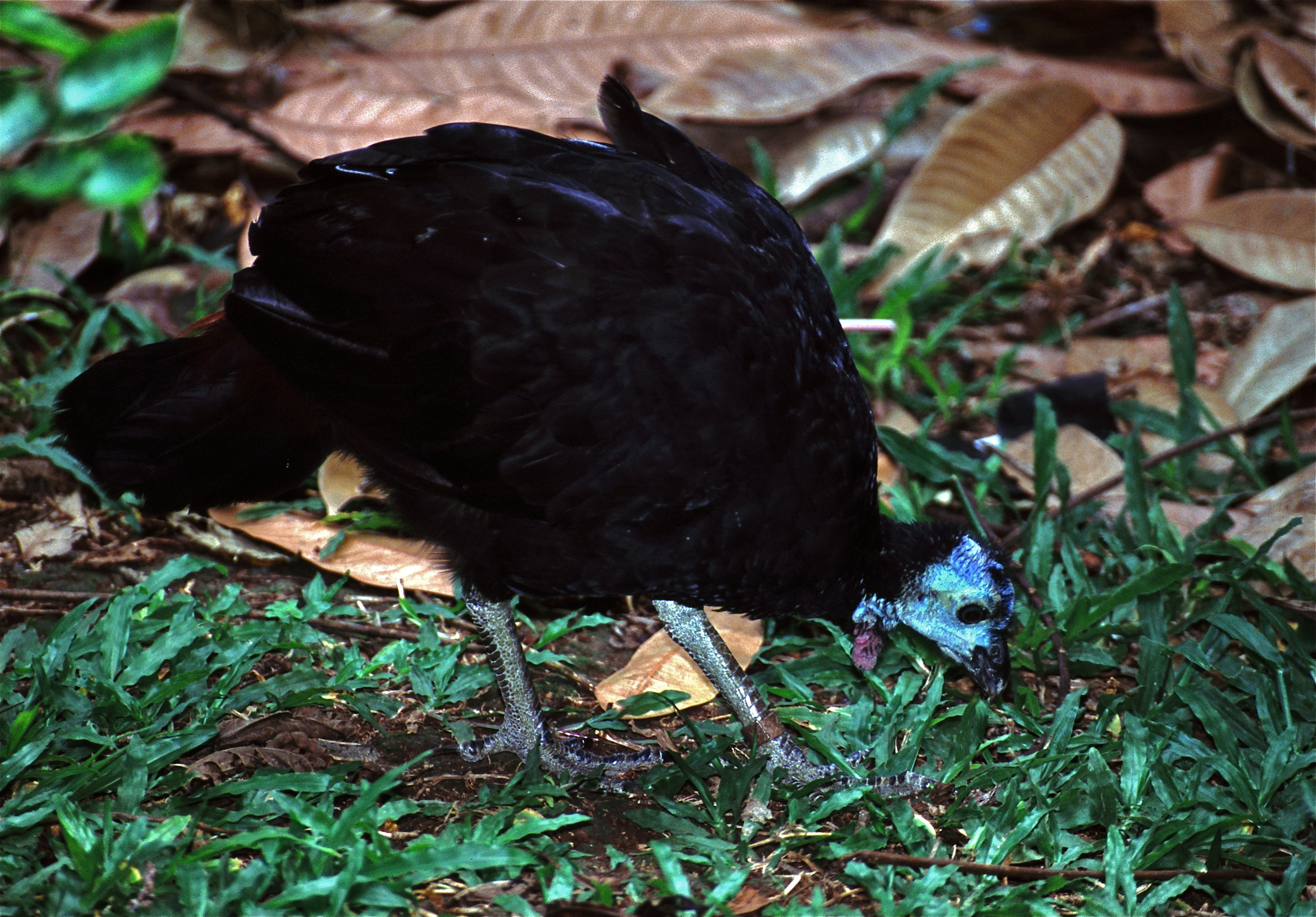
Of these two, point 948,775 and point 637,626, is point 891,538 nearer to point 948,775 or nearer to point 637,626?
point 948,775

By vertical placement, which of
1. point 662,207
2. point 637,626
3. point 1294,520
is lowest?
point 637,626

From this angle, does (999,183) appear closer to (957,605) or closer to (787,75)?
(787,75)

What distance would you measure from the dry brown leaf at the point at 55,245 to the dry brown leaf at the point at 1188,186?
4.34 metres

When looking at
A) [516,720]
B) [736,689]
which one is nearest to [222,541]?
[516,720]

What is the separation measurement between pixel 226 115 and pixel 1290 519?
13.6 ft

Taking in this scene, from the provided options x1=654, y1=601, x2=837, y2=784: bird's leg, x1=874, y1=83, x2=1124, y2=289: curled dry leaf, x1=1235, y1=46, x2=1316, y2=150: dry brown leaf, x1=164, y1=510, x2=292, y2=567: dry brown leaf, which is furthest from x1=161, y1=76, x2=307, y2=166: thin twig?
x1=1235, y1=46, x2=1316, y2=150: dry brown leaf

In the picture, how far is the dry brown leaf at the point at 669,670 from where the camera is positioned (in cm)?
329

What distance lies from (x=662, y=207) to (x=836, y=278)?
1.96m

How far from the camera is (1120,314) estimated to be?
4.97 metres

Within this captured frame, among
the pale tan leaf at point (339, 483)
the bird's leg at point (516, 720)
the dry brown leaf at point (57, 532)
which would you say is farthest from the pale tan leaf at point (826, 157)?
the dry brown leaf at point (57, 532)

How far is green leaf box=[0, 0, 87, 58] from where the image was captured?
116cm

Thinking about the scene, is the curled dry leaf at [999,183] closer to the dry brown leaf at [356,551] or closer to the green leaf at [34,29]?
the dry brown leaf at [356,551]

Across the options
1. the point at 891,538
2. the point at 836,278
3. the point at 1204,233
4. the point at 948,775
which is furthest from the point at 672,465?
the point at 1204,233

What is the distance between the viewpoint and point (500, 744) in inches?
120
